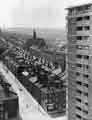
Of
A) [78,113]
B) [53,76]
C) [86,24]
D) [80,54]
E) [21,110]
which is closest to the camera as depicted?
[86,24]

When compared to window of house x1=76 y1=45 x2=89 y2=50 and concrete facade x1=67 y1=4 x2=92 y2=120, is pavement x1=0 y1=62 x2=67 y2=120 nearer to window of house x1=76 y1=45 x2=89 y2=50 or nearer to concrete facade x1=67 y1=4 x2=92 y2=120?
concrete facade x1=67 y1=4 x2=92 y2=120

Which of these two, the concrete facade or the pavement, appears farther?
the pavement

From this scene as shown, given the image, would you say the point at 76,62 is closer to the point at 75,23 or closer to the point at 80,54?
the point at 80,54

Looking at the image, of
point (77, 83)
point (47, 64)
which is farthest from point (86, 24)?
point (47, 64)

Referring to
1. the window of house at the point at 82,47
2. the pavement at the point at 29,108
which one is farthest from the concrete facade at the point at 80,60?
the pavement at the point at 29,108

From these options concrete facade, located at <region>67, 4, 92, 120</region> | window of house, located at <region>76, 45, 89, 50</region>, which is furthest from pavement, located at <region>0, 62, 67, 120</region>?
window of house, located at <region>76, 45, 89, 50</region>

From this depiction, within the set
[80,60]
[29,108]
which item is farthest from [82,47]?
[29,108]

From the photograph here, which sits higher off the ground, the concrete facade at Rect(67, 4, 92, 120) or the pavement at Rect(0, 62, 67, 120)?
the concrete facade at Rect(67, 4, 92, 120)

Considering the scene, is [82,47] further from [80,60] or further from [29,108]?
[29,108]
